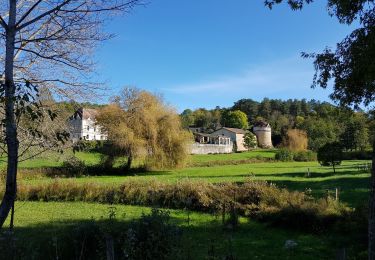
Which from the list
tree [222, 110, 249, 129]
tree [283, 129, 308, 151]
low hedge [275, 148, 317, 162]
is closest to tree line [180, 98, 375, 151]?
tree [222, 110, 249, 129]

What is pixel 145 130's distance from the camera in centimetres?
4034

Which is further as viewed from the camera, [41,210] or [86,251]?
[41,210]

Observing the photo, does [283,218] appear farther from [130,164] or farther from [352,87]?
[130,164]

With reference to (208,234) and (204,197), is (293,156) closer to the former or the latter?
(204,197)

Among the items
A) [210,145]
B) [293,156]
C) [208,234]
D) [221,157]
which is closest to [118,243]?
[208,234]

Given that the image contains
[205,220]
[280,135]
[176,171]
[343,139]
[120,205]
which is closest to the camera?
[205,220]

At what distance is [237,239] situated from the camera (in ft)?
46.0

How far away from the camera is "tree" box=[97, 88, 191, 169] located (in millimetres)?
39406

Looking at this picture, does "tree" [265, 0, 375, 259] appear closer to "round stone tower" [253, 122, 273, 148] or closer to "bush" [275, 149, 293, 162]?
"bush" [275, 149, 293, 162]

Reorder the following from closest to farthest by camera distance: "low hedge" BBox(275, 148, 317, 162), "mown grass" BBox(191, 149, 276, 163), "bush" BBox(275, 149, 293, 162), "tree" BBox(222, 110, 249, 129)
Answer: "mown grass" BBox(191, 149, 276, 163)
"bush" BBox(275, 149, 293, 162)
"low hedge" BBox(275, 148, 317, 162)
"tree" BBox(222, 110, 249, 129)

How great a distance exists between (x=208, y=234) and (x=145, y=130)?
26550mm

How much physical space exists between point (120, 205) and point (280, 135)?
114300 mm

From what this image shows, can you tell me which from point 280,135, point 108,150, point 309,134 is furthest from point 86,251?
point 280,135

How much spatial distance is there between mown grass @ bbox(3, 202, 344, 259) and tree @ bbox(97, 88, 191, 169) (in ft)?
62.3
